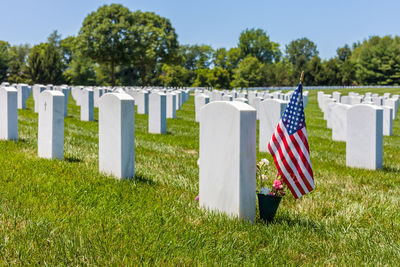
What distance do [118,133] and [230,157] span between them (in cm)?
197

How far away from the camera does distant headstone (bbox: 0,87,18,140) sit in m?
7.52

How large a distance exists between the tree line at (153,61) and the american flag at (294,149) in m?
47.0

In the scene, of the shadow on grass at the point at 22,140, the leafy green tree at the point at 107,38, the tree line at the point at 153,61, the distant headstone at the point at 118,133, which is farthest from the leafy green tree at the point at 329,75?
the distant headstone at the point at 118,133

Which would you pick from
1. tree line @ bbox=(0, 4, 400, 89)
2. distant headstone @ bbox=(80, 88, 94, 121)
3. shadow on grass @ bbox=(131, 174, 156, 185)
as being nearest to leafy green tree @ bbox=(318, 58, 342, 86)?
tree line @ bbox=(0, 4, 400, 89)

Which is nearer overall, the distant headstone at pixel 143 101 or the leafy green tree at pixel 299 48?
the distant headstone at pixel 143 101

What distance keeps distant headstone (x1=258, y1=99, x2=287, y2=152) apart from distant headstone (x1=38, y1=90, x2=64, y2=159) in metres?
4.11

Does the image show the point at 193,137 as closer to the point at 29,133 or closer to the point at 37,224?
the point at 29,133

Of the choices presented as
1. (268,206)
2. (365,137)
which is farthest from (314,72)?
(268,206)

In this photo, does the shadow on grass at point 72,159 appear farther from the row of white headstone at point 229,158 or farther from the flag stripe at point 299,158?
the flag stripe at point 299,158

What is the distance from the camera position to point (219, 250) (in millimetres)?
3014

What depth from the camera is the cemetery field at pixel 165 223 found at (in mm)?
2914

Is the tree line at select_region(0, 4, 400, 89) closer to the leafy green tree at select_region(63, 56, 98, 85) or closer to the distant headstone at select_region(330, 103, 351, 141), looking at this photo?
the leafy green tree at select_region(63, 56, 98, 85)

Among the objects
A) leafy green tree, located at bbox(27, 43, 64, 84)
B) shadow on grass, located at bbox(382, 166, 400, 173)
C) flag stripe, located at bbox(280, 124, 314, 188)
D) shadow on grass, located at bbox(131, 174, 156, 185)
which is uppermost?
leafy green tree, located at bbox(27, 43, 64, 84)

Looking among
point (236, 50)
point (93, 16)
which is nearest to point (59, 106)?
point (93, 16)
